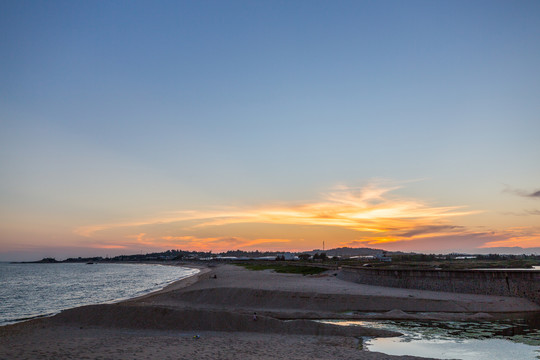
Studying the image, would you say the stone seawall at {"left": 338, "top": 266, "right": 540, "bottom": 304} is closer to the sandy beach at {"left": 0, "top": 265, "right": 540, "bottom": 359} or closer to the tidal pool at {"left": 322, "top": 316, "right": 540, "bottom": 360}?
the sandy beach at {"left": 0, "top": 265, "right": 540, "bottom": 359}

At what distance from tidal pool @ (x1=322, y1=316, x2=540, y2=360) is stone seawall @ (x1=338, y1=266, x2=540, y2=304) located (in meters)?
6.97

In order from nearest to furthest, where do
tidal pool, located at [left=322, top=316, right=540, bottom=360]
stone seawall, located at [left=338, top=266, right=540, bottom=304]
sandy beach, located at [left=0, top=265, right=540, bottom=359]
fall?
tidal pool, located at [left=322, top=316, right=540, bottom=360], sandy beach, located at [left=0, top=265, right=540, bottom=359], stone seawall, located at [left=338, top=266, right=540, bottom=304]

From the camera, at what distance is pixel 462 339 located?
25281 mm

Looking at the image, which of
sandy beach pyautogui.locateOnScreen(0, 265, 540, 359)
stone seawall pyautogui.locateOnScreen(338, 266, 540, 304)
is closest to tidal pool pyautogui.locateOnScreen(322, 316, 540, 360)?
sandy beach pyautogui.locateOnScreen(0, 265, 540, 359)

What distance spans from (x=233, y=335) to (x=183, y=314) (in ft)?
21.1

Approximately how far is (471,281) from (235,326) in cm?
2850

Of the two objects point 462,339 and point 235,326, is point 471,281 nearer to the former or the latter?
point 462,339

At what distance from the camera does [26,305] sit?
53281 mm

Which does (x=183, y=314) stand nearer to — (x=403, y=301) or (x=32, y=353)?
(x=32, y=353)

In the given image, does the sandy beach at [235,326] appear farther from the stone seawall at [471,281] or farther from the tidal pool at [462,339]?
the tidal pool at [462,339]

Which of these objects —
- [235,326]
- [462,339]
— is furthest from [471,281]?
[235,326]

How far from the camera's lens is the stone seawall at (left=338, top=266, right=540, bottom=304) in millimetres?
38562

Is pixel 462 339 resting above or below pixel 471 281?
below

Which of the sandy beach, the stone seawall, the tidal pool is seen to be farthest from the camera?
the stone seawall
